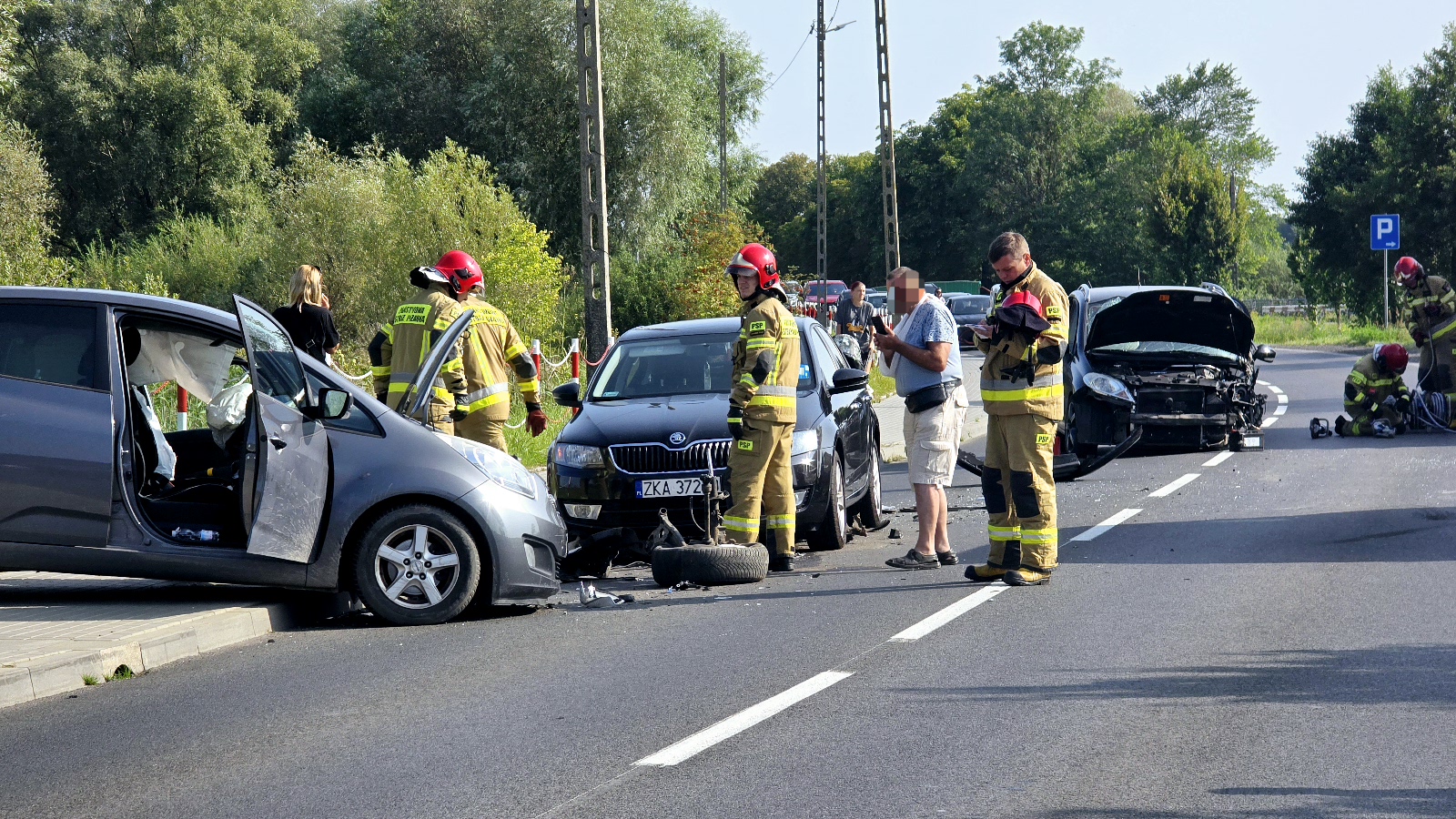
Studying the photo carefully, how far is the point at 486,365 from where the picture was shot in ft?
35.1

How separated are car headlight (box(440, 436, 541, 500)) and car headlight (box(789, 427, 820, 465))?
1.97 meters

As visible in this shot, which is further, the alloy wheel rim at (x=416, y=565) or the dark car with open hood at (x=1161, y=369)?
the dark car with open hood at (x=1161, y=369)

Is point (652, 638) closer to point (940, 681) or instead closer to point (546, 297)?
point (940, 681)

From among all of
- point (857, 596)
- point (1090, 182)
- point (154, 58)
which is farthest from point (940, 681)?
point (1090, 182)

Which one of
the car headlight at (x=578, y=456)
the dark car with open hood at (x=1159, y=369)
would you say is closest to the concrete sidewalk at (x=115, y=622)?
the car headlight at (x=578, y=456)

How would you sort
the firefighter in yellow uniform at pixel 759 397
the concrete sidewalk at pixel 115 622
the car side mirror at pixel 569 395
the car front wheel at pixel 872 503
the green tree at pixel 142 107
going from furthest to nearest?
the green tree at pixel 142 107, the car front wheel at pixel 872 503, the car side mirror at pixel 569 395, the firefighter in yellow uniform at pixel 759 397, the concrete sidewalk at pixel 115 622

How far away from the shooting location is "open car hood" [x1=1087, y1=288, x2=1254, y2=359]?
1634 centimetres

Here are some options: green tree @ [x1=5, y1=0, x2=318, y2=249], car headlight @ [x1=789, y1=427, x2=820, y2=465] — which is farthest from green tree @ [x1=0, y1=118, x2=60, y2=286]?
car headlight @ [x1=789, y1=427, x2=820, y2=465]

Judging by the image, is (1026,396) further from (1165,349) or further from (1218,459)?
(1218,459)

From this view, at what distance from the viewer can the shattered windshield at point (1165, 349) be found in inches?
640

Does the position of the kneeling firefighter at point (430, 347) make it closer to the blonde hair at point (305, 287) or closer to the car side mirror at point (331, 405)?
the blonde hair at point (305, 287)

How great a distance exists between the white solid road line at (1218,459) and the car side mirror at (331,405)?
1037 centimetres

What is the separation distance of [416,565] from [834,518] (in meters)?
3.26

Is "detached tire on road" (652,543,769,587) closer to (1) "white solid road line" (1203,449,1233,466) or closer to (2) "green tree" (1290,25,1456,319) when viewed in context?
(1) "white solid road line" (1203,449,1233,466)
